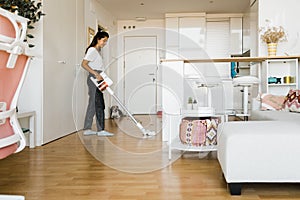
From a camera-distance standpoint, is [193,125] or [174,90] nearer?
[193,125]

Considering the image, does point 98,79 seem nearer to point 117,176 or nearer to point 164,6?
Answer: point 117,176

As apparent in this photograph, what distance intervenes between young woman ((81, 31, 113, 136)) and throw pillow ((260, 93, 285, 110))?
75.2 inches

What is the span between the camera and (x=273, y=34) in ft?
15.8

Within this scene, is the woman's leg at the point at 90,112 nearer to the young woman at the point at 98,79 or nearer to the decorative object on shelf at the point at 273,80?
the young woman at the point at 98,79

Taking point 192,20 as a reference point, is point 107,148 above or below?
below

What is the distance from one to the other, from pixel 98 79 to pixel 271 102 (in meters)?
2.01

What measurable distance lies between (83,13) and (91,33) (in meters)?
0.50

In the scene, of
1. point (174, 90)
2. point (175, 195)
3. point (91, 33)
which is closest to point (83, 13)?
point (91, 33)

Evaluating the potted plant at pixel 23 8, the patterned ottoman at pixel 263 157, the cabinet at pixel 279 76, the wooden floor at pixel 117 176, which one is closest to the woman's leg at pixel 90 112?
the wooden floor at pixel 117 176

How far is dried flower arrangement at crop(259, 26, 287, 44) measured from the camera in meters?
4.79

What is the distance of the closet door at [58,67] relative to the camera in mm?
4043

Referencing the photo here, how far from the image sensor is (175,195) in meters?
2.00

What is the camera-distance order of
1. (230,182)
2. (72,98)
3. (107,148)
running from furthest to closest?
(72,98), (107,148), (230,182)

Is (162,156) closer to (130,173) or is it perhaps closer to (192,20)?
(130,173)
